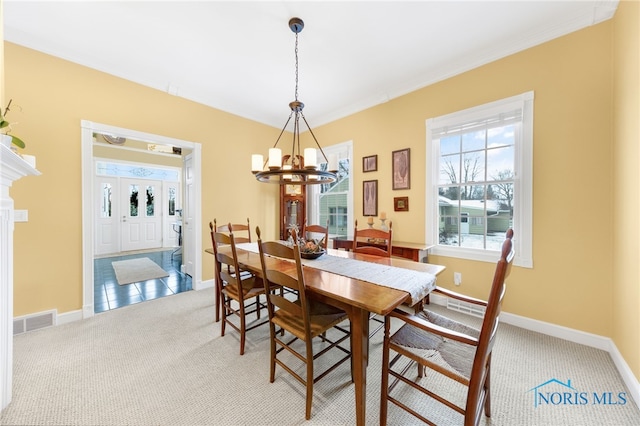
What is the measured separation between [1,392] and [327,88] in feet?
13.5

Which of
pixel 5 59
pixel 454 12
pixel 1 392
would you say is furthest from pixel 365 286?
pixel 5 59

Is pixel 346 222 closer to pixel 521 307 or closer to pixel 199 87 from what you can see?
pixel 521 307

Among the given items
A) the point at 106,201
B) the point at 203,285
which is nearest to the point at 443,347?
the point at 203,285

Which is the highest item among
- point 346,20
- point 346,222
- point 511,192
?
point 346,20

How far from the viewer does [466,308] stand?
2854mm

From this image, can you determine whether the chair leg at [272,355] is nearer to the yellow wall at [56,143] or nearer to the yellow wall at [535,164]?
the yellow wall at [535,164]

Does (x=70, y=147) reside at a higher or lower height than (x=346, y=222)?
higher

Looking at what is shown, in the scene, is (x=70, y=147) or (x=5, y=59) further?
(x=70, y=147)

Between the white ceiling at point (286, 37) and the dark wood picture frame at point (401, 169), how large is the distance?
2.92ft

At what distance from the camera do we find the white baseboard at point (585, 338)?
1.65 metres

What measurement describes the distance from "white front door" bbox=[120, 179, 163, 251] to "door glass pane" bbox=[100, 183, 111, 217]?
269mm

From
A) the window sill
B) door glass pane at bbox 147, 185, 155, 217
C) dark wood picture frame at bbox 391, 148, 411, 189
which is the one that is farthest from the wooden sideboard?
door glass pane at bbox 147, 185, 155, 217

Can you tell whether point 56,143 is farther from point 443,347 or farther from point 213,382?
point 443,347

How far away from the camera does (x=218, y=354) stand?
2.13 meters
